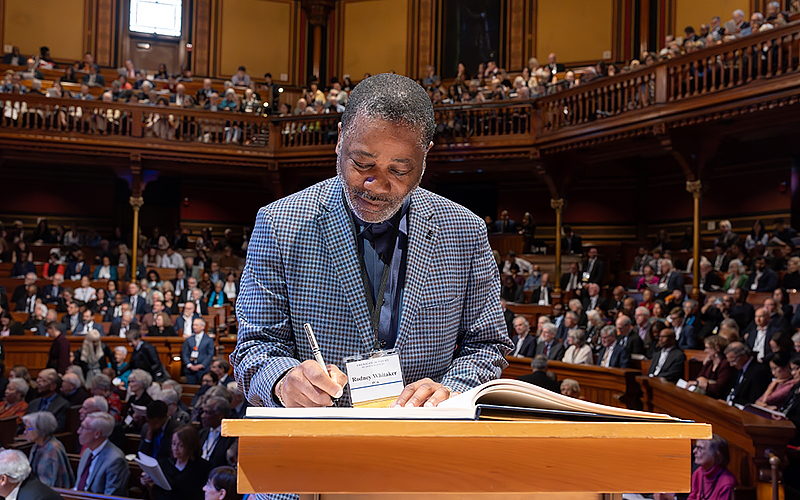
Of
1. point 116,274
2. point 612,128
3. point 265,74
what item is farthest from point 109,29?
point 612,128

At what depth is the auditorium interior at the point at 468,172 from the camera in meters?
6.67

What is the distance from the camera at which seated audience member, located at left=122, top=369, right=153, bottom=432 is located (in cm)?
628

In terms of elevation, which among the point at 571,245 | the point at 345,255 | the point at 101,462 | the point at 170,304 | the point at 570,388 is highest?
the point at 571,245

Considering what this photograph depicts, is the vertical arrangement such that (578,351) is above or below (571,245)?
below

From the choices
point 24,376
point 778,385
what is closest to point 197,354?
point 24,376

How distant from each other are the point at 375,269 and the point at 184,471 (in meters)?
3.38

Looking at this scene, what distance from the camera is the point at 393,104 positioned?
48.1 inches

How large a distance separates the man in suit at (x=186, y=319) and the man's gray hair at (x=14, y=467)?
600cm

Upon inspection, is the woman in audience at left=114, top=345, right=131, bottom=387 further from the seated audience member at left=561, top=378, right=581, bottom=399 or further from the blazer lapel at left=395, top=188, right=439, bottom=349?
the blazer lapel at left=395, top=188, right=439, bottom=349

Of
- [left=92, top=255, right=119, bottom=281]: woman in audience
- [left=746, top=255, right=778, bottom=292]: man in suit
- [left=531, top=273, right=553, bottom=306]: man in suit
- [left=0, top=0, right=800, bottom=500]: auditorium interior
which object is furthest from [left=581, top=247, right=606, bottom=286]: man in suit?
[left=92, top=255, right=119, bottom=281]: woman in audience

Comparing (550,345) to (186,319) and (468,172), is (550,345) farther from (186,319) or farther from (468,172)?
(468,172)

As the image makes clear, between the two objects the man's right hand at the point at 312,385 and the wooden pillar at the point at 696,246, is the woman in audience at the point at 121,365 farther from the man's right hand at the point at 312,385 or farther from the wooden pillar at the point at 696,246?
the man's right hand at the point at 312,385

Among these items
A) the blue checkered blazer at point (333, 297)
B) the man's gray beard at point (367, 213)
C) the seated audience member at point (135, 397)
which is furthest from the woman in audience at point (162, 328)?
the man's gray beard at point (367, 213)

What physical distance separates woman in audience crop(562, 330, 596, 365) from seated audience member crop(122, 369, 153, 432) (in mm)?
3777
